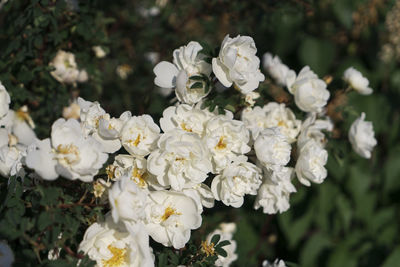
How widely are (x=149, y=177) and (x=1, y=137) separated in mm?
396

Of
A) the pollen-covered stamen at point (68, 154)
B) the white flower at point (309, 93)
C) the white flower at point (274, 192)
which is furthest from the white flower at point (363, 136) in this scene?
the pollen-covered stamen at point (68, 154)

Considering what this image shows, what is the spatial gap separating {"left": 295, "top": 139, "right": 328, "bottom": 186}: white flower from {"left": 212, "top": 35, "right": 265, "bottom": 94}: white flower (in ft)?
0.81

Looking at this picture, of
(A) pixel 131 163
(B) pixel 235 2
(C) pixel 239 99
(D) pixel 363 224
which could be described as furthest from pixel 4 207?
(D) pixel 363 224

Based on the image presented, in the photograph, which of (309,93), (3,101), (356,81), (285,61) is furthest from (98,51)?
(285,61)

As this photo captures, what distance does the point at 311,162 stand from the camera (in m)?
1.17

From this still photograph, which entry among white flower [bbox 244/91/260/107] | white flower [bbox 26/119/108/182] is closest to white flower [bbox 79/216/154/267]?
white flower [bbox 26/119/108/182]

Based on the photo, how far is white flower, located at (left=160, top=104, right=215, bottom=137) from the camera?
1.04 meters

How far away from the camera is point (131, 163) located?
3.34 feet

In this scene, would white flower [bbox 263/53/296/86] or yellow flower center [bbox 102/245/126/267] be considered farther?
white flower [bbox 263/53/296/86]

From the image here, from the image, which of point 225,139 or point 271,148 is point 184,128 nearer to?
point 225,139

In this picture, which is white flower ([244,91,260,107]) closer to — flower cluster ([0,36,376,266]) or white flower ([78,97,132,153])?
flower cluster ([0,36,376,266])

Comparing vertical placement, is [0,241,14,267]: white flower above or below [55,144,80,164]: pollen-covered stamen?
below

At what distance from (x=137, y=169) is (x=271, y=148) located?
1.03 feet

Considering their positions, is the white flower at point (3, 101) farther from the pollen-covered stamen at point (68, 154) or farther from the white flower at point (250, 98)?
the white flower at point (250, 98)
